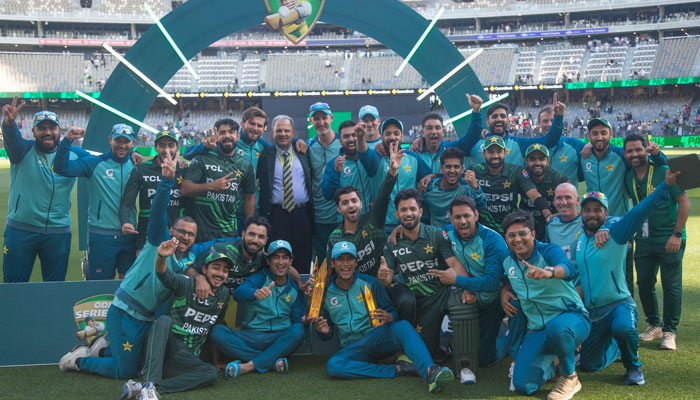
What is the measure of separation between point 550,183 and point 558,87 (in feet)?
138

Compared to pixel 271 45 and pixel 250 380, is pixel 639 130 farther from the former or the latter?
pixel 250 380

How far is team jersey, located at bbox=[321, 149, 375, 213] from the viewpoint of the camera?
625cm

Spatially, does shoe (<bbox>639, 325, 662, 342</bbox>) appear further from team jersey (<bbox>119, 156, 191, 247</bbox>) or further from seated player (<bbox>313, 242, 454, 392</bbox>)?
team jersey (<bbox>119, 156, 191, 247</bbox>)

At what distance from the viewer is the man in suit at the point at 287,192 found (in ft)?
21.1

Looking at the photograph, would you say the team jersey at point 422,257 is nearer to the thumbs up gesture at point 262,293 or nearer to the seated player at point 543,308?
the seated player at point 543,308

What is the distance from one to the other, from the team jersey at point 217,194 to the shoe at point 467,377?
2708mm

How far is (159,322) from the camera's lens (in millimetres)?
4785

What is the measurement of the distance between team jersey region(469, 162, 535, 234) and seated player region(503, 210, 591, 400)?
4.09ft

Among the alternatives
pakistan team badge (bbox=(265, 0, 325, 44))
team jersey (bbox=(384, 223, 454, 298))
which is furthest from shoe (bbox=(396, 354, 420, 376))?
pakistan team badge (bbox=(265, 0, 325, 44))

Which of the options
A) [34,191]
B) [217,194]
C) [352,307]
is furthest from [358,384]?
[34,191]

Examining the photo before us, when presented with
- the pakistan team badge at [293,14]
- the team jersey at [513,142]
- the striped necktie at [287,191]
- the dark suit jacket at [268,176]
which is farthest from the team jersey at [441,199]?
the pakistan team badge at [293,14]

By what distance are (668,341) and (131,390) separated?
4.52m

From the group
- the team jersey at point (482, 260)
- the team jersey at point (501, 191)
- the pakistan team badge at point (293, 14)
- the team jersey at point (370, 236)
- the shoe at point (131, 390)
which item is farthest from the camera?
the pakistan team badge at point (293, 14)

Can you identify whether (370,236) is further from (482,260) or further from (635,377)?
(635,377)
